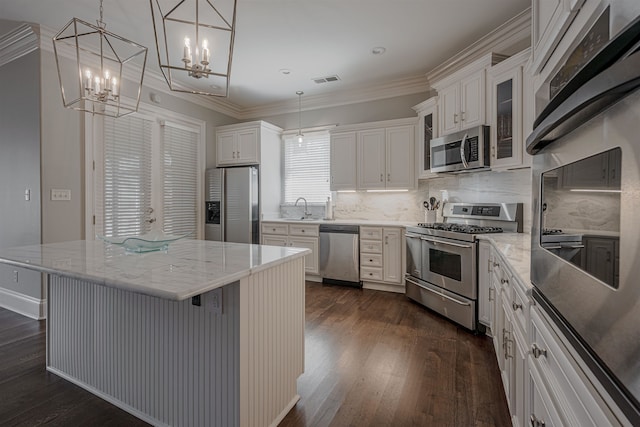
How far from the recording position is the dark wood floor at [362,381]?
1.74 meters

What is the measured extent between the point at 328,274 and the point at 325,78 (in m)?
2.73

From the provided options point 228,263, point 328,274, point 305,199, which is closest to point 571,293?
point 228,263

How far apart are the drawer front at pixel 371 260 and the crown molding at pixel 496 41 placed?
242 cm

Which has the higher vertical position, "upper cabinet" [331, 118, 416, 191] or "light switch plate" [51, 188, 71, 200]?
"upper cabinet" [331, 118, 416, 191]

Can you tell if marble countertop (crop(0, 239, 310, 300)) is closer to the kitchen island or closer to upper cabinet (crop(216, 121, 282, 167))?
the kitchen island

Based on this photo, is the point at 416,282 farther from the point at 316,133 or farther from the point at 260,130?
the point at 260,130

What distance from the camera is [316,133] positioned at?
203 inches

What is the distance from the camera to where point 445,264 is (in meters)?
3.15

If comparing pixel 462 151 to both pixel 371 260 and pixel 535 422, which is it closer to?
pixel 371 260

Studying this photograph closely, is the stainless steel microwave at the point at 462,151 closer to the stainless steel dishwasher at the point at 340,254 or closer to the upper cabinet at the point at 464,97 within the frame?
the upper cabinet at the point at 464,97

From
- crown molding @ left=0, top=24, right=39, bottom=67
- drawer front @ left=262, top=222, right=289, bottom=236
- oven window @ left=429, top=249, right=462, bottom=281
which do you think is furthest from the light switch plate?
oven window @ left=429, top=249, right=462, bottom=281

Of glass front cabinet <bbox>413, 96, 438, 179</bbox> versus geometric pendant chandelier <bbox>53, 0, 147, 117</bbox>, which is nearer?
geometric pendant chandelier <bbox>53, 0, 147, 117</bbox>

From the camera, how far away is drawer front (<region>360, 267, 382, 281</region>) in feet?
13.6

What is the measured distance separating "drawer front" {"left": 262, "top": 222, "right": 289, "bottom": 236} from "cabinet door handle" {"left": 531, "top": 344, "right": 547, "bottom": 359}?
12.6 feet
